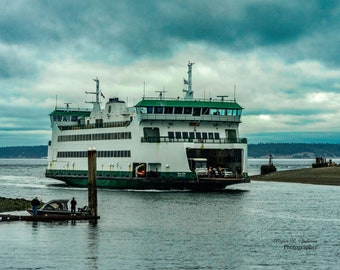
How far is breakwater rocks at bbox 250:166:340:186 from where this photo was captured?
109 meters

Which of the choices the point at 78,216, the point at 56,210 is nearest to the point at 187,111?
the point at 56,210

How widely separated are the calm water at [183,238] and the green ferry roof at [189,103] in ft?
48.4

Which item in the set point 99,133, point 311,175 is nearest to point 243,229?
point 99,133

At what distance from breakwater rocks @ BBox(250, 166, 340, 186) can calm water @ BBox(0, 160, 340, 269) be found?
157ft

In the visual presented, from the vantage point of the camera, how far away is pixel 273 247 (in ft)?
124

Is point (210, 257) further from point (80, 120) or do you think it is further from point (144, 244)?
point (80, 120)

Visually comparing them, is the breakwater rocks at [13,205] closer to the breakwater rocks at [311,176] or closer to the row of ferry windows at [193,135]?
the row of ferry windows at [193,135]

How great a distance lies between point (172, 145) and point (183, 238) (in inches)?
1253

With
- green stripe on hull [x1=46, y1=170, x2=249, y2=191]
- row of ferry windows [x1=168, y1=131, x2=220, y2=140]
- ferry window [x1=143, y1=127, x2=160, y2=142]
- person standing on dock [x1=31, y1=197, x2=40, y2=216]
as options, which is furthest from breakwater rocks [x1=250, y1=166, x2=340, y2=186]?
person standing on dock [x1=31, y1=197, x2=40, y2=216]

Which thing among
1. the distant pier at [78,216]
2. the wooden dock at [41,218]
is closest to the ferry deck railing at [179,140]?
the distant pier at [78,216]

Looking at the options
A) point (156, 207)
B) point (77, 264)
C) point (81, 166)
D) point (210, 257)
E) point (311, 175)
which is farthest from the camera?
point (311, 175)

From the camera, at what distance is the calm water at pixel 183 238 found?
33531 mm

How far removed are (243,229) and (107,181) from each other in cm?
3681

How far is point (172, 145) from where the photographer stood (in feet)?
238
